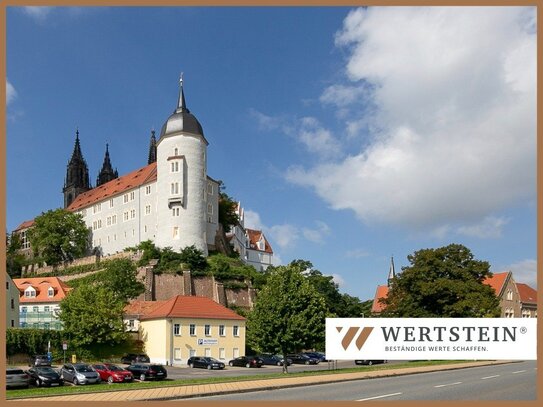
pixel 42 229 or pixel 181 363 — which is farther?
pixel 42 229

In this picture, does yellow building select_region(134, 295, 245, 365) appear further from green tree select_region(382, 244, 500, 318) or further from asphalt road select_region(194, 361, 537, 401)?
asphalt road select_region(194, 361, 537, 401)

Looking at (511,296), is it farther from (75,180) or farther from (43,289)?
(75,180)

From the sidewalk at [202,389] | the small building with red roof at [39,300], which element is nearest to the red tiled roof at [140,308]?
the small building with red roof at [39,300]

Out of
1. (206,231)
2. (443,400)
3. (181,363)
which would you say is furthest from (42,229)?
(443,400)

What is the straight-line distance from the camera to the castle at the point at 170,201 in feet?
335

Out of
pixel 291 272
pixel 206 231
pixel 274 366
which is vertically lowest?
pixel 274 366

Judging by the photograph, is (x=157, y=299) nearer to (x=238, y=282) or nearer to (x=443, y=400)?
(x=238, y=282)

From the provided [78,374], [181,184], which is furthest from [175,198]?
[78,374]

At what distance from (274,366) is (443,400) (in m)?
36.9

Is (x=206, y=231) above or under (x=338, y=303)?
above

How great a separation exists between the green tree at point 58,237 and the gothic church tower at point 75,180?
4860 centimetres

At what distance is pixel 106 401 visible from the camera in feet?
76.3

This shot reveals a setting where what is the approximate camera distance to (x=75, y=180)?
165m

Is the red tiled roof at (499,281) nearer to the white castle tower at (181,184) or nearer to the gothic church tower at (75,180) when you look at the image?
the white castle tower at (181,184)
